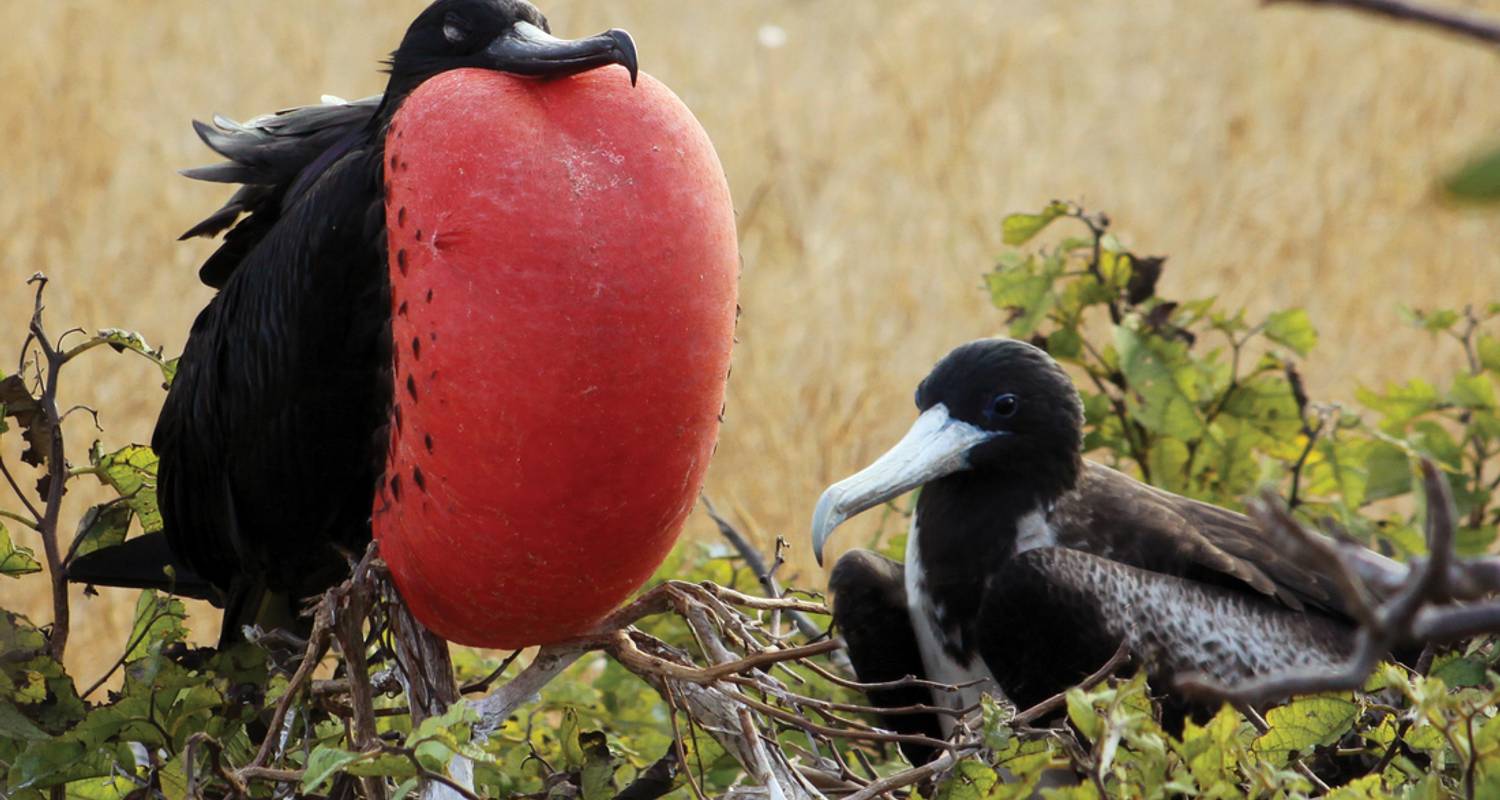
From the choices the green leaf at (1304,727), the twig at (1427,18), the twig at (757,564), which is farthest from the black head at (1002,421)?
the twig at (1427,18)

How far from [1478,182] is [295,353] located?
141 cm

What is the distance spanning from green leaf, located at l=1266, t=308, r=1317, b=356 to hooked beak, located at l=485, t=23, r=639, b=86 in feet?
4.87

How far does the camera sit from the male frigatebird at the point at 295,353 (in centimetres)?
169

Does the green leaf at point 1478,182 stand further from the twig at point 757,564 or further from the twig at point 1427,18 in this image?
the twig at point 757,564

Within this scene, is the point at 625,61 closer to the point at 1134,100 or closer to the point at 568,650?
the point at 568,650

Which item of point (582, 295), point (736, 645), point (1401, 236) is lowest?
point (1401, 236)

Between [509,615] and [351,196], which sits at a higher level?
[351,196]

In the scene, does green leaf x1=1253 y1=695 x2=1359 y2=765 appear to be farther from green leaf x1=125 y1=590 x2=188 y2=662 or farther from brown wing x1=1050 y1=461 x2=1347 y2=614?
green leaf x1=125 y1=590 x2=188 y2=662

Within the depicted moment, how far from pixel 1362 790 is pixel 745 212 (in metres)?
3.94

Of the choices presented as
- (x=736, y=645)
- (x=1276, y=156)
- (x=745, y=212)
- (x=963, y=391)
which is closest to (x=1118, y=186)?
(x=1276, y=156)

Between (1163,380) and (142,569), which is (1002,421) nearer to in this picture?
(1163,380)

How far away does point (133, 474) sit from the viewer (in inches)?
84.1

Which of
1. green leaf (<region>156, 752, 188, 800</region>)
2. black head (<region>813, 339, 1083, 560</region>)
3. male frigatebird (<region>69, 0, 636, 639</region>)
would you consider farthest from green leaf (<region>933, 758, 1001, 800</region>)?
black head (<region>813, 339, 1083, 560</region>)

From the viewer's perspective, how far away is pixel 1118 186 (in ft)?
19.5
